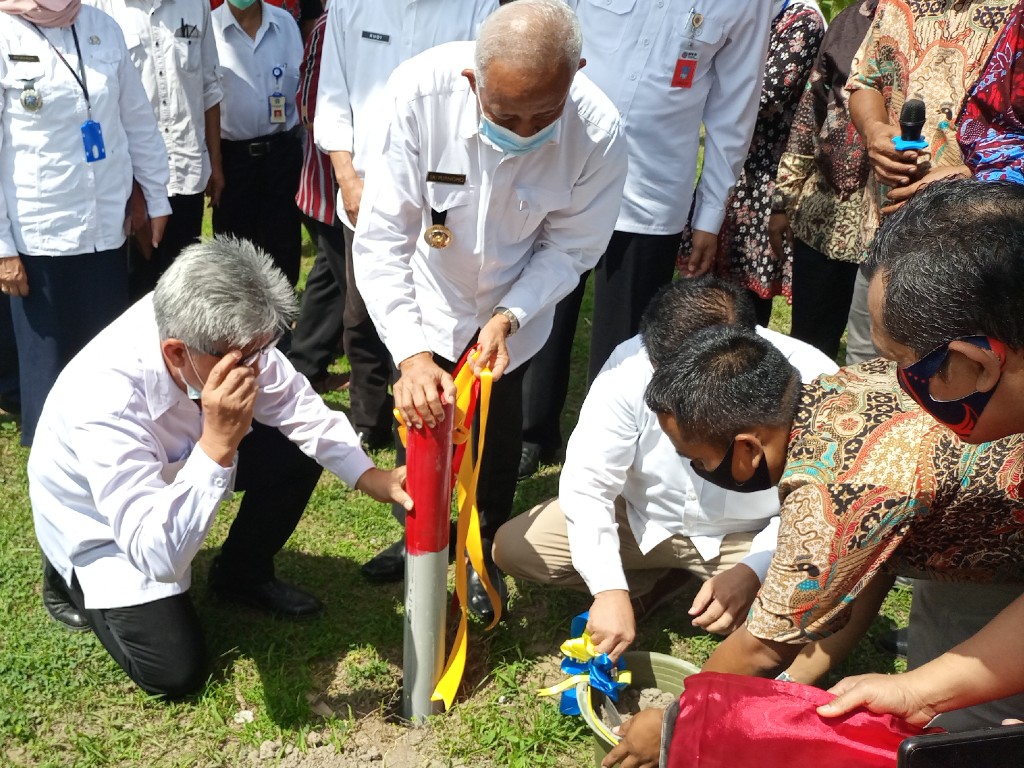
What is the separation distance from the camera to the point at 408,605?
3031 millimetres

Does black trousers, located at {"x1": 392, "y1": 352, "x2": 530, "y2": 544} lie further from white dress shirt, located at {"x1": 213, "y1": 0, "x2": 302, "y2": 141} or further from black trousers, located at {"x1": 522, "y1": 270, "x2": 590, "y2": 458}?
white dress shirt, located at {"x1": 213, "y1": 0, "x2": 302, "y2": 141}

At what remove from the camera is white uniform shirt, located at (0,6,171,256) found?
382 cm

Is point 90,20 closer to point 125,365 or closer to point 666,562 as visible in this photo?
point 125,365

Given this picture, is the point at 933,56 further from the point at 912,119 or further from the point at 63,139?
the point at 63,139

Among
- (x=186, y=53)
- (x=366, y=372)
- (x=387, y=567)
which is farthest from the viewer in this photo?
(x=186, y=53)

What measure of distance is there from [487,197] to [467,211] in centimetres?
8

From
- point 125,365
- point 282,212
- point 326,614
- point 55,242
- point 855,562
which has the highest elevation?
point 855,562

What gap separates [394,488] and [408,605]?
34 cm

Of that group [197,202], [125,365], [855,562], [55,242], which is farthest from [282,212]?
[855,562]

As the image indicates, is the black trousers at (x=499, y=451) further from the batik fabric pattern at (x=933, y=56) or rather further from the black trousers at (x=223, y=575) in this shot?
the batik fabric pattern at (x=933, y=56)

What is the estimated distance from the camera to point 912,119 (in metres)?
3.20

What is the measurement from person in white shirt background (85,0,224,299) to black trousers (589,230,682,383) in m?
1.97

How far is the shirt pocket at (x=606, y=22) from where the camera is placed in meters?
3.84

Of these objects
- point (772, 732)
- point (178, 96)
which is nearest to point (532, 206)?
point (772, 732)
